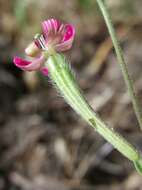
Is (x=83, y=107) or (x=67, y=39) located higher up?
(x=67, y=39)

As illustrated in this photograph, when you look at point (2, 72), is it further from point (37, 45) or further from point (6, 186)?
point (37, 45)

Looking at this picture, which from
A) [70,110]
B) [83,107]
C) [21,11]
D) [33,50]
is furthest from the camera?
[21,11]

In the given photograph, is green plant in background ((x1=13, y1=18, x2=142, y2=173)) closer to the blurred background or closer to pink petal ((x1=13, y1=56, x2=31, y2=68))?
pink petal ((x1=13, y1=56, x2=31, y2=68))

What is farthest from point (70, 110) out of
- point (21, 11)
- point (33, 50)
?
point (33, 50)

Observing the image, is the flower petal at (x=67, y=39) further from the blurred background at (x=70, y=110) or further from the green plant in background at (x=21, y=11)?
the green plant in background at (x=21, y=11)

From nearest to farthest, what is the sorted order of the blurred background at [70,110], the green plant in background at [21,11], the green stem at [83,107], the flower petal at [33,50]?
the green stem at [83,107] < the flower petal at [33,50] < the blurred background at [70,110] < the green plant in background at [21,11]

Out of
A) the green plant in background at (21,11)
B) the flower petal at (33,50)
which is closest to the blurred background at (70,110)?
the green plant in background at (21,11)

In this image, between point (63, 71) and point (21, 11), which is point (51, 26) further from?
point (21, 11)
